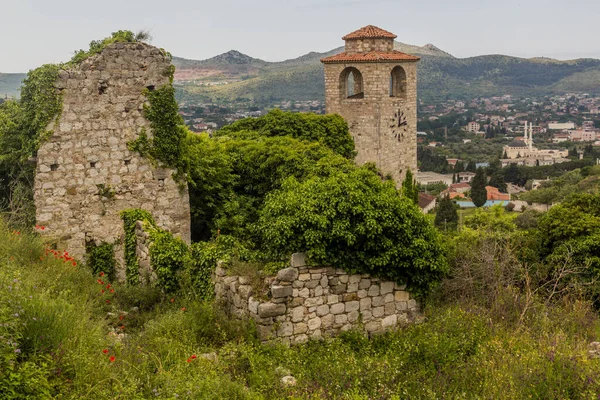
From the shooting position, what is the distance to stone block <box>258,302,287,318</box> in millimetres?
7340

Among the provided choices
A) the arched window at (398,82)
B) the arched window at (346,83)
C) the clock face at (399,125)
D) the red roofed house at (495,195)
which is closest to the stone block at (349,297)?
the arched window at (346,83)

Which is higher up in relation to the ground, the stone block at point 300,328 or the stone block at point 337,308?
the stone block at point 337,308

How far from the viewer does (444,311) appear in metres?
8.30

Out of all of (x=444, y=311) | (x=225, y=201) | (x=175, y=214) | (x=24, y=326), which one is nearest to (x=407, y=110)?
(x=225, y=201)

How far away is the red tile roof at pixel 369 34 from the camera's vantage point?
2734 cm

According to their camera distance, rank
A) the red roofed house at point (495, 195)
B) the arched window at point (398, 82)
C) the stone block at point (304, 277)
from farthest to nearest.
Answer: the red roofed house at point (495, 195)
the arched window at point (398, 82)
the stone block at point (304, 277)

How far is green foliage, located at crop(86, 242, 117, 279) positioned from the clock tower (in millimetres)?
17987

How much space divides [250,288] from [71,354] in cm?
260

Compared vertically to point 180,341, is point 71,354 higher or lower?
higher

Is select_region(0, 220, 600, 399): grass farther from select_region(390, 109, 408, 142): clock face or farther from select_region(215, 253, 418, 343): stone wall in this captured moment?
select_region(390, 109, 408, 142): clock face

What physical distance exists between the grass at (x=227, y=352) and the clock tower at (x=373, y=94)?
18.9 meters

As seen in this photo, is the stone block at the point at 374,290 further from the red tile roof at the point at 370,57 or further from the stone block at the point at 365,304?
the red tile roof at the point at 370,57

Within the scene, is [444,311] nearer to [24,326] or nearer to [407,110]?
[24,326]

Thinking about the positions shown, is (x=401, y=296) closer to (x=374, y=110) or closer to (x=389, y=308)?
(x=389, y=308)
